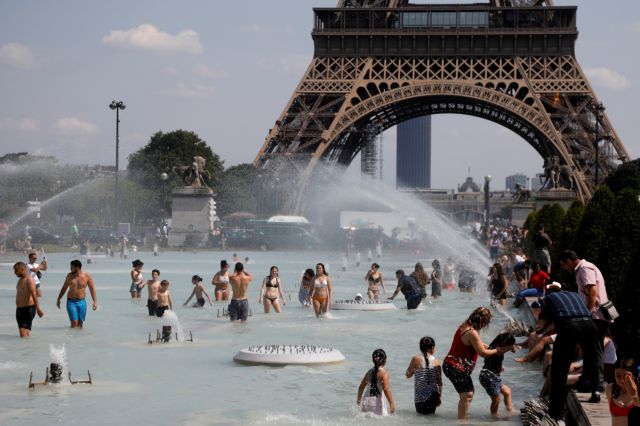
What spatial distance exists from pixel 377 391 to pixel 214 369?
5.12 metres

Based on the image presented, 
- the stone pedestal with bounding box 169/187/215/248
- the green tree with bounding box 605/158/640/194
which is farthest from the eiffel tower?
the green tree with bounding box 605/158/640/194

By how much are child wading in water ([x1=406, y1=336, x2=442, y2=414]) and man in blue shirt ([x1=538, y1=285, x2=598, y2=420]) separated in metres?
2.09

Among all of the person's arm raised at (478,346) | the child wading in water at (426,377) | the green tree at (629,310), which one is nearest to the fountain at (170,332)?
the child wading in water at (426,377)

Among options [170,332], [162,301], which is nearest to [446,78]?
[162,301]

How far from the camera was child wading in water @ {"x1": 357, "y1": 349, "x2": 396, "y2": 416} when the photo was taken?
1499 centimetres

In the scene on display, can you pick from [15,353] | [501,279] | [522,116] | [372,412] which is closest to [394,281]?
[501,279]

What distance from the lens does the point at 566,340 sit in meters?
13.5

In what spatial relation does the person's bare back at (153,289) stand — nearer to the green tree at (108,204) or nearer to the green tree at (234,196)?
the green tree at (234,196)

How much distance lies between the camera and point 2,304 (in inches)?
1228

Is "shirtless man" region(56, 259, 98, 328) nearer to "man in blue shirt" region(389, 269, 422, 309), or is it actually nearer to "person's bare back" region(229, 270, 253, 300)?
"person's bare back" region(229, 270, 253, 300)

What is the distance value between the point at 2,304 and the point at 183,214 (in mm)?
36967

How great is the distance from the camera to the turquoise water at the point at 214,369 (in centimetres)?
1562

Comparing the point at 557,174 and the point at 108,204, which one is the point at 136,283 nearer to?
the point at 557,174

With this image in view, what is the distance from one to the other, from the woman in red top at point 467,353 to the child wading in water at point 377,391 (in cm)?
84
